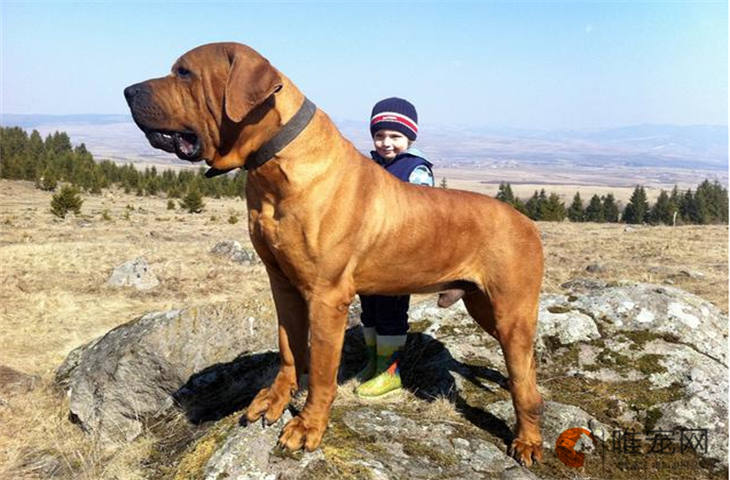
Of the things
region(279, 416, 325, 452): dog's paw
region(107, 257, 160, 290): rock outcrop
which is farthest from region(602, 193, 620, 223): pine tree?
region(279, 416, 325, 452): dog's paw

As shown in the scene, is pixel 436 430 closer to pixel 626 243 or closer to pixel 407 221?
pixel 407 221

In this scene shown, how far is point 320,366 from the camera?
3.24 metres

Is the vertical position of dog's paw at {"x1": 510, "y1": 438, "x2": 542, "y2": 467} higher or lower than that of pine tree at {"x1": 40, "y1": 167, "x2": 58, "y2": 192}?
lower

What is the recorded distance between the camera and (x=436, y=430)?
390 cm

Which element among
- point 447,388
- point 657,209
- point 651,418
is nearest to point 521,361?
point 447,388

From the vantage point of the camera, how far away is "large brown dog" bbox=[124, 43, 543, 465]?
2.90m

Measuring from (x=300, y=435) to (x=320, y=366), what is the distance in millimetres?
449

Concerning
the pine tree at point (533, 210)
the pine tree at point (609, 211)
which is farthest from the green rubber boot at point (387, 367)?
the pine tree at point (609, 211)

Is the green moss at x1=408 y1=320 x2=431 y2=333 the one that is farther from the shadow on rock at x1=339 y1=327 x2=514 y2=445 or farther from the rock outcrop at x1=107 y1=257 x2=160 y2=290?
the rock outcrop at x1=107 y1=257 x2=160 y2=290

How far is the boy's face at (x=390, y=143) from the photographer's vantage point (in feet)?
15.5

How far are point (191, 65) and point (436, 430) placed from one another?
2.91 metres

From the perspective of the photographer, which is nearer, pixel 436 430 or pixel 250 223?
pixel 250 223

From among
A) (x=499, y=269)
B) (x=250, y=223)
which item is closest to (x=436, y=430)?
(x=499, y=269)

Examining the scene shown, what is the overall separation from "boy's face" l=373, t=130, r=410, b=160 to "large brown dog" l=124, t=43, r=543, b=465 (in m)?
1.15
